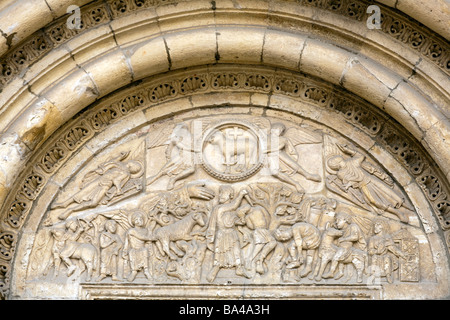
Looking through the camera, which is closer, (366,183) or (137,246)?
(137,246)

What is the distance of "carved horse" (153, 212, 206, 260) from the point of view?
832 cm

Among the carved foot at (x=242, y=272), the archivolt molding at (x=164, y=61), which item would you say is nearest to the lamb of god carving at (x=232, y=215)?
the carved foot at (x=242, y=272)

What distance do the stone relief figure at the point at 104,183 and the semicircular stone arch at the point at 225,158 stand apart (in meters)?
0.01

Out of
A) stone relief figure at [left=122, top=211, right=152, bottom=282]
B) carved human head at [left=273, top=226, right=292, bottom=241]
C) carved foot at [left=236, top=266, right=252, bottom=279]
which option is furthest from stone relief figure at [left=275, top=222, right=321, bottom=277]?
stone relief figure at [left=122, top=211, right=152, bottom=282]

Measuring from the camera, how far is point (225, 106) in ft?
29.1

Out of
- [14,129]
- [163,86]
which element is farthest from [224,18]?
[14,129]

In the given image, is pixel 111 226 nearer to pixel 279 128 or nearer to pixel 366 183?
pixel 279 128

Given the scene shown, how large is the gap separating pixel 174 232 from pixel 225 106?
1344 mm

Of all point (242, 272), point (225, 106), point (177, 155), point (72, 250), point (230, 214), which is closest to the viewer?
point (242, 272)

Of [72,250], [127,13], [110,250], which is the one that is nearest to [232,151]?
[110,250]

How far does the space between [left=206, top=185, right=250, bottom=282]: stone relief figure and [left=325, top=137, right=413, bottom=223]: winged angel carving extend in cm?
85

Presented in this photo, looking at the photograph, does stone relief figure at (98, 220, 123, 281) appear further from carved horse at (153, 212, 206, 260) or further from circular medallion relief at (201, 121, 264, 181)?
circular medallion relief at (201, 121, 264, 181)
